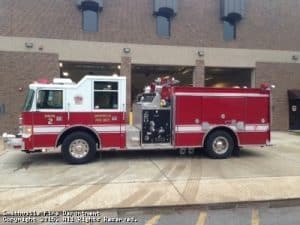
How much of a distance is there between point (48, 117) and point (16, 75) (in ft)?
33.8

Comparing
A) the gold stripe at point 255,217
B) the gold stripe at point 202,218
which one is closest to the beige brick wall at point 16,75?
the gold stripe at point 202,218

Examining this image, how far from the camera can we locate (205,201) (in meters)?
6.73

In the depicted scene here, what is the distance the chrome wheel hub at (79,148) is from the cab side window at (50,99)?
1120mm

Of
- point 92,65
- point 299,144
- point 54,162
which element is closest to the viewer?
point 54,162

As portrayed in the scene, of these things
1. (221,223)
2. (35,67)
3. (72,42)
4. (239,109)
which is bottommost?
(221,223)

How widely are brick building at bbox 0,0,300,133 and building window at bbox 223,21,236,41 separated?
0.19ft

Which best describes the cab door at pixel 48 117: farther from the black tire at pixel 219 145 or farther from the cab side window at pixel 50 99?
the black tire at pixel 219 145

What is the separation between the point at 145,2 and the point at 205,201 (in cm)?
1611

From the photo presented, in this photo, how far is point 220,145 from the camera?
11641 millimetres

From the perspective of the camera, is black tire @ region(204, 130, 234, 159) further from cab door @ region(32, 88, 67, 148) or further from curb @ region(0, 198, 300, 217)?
curb @ region(0, 198, 300, 217)

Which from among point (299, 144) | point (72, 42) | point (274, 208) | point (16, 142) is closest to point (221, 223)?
point (274, 208)

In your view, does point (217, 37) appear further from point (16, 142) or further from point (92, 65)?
point (16, 142)

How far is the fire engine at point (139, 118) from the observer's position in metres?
10.3

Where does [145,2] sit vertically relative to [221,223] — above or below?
above
